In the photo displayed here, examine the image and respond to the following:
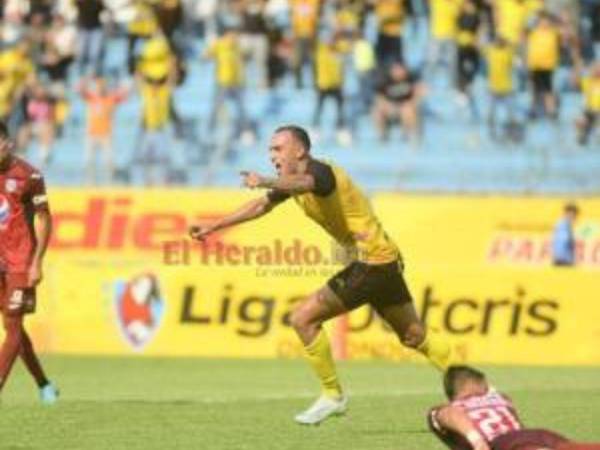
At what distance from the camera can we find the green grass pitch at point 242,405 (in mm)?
13023

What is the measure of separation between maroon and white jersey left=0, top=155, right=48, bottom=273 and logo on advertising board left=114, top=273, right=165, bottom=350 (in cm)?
902

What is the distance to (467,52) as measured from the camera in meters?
32.5

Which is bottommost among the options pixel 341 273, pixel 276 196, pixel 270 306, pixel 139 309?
pixel 139 309

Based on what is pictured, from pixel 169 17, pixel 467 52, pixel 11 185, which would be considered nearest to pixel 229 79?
pixel 169 17

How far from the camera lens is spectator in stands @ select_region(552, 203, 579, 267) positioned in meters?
27.3

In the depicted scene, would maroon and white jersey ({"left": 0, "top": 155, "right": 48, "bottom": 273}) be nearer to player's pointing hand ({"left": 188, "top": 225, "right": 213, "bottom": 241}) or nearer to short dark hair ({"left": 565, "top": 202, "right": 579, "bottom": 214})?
player's pointing hand ({"left": 188, "top": 225, "right": 213, "bottom": 241})

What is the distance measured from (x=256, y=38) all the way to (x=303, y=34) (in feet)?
2.74

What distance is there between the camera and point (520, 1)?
33438mm

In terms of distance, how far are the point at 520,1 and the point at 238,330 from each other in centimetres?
1162

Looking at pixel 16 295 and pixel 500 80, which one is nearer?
pixel 16 295

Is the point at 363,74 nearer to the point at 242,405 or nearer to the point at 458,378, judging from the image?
the point at 242,405

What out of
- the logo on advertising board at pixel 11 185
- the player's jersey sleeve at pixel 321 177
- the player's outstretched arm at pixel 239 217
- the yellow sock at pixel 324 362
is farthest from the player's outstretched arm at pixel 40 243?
the player's jersey sleeve at pixel 321 177

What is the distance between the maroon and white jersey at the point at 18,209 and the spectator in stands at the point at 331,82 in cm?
1692

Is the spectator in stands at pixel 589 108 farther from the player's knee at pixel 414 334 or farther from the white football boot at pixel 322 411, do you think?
the white football boot at pixel 322 411
